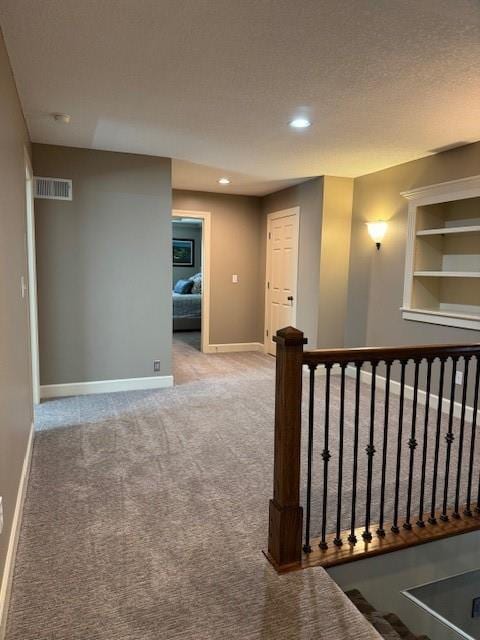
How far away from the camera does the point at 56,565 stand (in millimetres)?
1885

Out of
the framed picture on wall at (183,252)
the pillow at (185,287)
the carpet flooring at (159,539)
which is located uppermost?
the framed picture on wall at (183,252)

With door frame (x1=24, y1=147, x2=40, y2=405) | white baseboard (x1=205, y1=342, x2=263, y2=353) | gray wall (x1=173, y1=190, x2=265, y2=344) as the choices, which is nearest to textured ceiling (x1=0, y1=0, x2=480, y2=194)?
door frame (x1=24, y1=147, x2=40, y2=405)

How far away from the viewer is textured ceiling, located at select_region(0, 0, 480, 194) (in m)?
1.94

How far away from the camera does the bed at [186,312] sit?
8695 mm

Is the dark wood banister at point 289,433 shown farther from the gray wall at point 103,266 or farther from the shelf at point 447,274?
the gray wall at point 103,266

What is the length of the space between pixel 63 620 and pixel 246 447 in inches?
67.4

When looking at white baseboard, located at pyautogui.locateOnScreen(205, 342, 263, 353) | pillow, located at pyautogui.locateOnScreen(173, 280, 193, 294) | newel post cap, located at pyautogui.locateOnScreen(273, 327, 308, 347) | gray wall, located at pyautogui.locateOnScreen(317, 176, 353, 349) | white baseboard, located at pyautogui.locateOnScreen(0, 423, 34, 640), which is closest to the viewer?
white baseboard, located at pyautogui.locateOnScreen(0, 423, 34, 640)

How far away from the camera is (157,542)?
2.06 meters

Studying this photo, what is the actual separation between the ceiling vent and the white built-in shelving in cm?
329

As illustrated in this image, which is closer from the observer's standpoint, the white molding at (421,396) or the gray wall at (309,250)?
the white molding at (421,396)

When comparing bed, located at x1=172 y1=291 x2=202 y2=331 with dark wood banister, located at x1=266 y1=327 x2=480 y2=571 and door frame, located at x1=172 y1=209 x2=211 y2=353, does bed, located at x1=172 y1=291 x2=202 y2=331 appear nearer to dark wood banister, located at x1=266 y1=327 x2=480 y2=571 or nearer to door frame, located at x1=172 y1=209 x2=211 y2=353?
door frame, located at x1=172 y1=209 x2=211 y2=353

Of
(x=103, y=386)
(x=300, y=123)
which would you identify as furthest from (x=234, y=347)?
(x=300, y=123)

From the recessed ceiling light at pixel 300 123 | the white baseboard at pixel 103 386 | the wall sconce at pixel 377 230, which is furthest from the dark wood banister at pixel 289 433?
the wall sconce at pixel 377 230

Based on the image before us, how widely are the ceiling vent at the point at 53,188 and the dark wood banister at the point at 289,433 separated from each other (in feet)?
10.4
